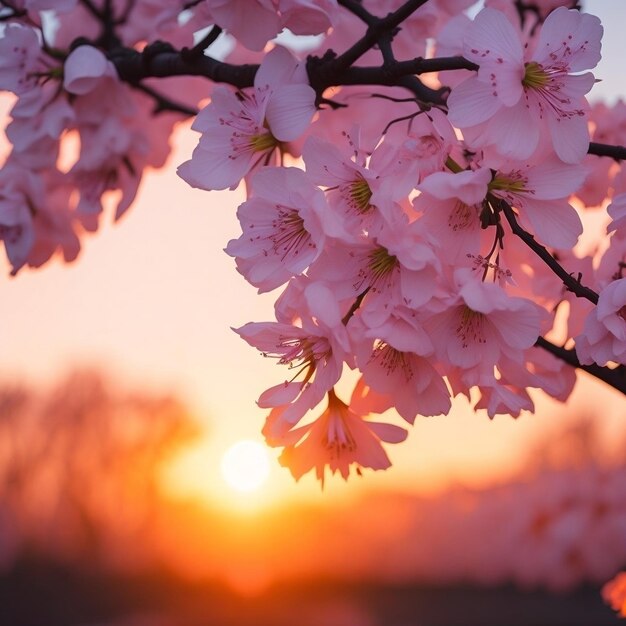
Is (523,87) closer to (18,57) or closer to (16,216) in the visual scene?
(18,57)

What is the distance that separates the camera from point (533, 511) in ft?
20.5

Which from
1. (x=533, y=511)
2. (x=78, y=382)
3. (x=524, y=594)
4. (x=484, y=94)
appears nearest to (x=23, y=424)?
(x=78, y=382)

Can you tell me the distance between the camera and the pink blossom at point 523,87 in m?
1.06

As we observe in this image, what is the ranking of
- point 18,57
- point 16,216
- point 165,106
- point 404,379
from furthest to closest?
point 165,106 → point 16,216 → point 18,57 → point 404,379

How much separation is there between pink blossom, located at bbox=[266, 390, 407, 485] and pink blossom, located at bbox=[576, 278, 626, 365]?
0.97ft

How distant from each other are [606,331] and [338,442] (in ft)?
1.30

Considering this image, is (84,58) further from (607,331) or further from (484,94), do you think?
(607,331)

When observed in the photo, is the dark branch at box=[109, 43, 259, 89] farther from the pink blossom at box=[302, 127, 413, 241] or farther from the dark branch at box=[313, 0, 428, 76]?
the pink blossom at box=[302, 127, 413, 241]

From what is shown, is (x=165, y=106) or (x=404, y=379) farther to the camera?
(x=165, y=106)

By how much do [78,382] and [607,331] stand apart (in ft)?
61.6

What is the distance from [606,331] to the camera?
1098 mm

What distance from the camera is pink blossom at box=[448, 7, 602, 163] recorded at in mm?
1056

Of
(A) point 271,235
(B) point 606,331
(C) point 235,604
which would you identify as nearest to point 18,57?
(A) point 271,235

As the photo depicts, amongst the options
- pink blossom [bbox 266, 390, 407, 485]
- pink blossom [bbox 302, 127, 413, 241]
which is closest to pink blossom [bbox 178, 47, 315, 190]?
pink blossom [bbox 302, 127, 413, 241]
